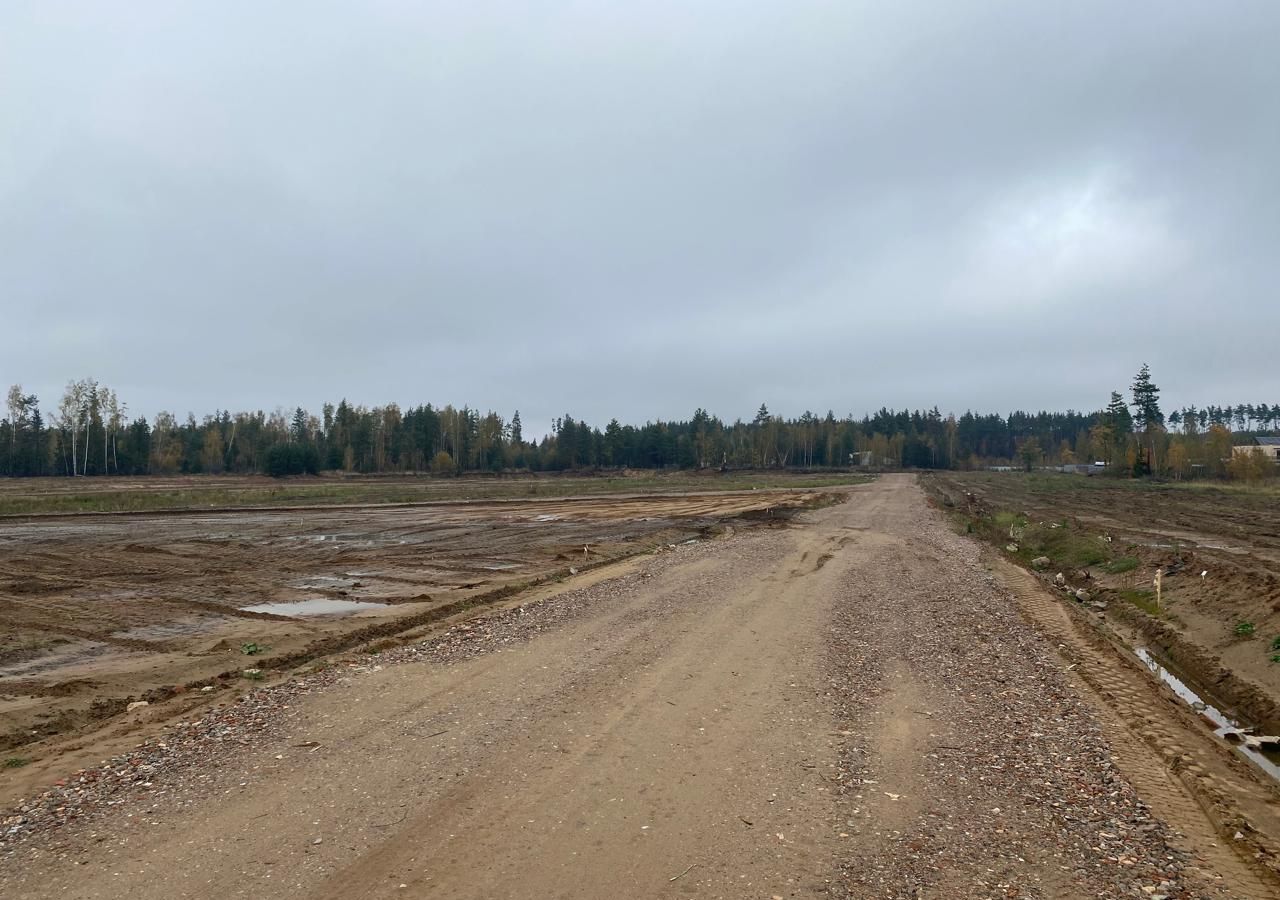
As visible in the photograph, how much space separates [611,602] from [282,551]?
58.5ft

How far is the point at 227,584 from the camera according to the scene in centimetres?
2028

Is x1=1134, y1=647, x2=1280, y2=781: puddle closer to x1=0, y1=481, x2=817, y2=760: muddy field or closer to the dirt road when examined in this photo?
the dirt road

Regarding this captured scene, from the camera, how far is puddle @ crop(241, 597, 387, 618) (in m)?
16.4

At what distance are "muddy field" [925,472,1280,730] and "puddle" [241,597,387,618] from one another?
16581 mm

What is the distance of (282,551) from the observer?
27.6 meters

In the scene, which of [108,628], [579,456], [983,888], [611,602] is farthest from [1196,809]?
[579,456]

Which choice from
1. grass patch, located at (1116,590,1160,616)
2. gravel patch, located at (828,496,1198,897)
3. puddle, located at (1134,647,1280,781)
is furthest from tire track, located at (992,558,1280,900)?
grass patch, located at (1116,590,1160,616)

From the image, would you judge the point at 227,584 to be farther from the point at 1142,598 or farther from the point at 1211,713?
the point at 1142,598

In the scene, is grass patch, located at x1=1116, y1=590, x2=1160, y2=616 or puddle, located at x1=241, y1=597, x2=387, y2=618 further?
grass patch, located at x1=1116, y1=590, x2=1160, y2=616

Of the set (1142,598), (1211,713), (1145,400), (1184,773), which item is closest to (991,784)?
(1184,773)

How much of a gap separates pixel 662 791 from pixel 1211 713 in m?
8.81

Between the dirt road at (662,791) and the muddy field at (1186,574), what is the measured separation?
11.1 feet

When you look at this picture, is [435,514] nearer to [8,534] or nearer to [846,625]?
[8,534]

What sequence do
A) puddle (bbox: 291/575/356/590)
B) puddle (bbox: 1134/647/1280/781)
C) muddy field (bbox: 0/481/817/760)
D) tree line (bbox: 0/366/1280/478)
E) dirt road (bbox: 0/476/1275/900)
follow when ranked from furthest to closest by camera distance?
tree line (bbox: 0/366/1280/478) < puddle (bbox: 291/575/356/590) < muddy field (bbox: 0/481/817/760) < puddle (bbox: 1134/647/1280/781) < dirt road (bbox: 0/476/1275/900)
